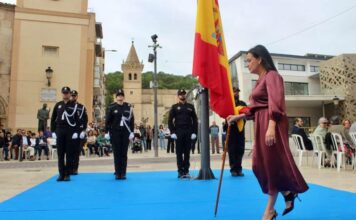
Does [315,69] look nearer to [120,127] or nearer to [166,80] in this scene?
[120,127]

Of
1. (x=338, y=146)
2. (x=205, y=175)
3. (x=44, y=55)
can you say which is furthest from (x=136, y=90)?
(x=205, y=175)

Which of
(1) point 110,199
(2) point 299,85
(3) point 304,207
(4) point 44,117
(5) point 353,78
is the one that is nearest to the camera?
(3) point 304,207

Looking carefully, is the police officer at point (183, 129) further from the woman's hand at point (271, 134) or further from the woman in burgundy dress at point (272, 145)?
the woman's hand at point (271, 134)

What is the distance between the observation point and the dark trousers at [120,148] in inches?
284

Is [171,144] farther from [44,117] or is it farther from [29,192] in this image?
[29,192]

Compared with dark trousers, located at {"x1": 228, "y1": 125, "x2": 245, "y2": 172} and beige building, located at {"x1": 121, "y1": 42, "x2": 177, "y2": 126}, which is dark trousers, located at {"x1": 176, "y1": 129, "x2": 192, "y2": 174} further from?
beige building, located at {"x1": 121, "y1": 42, "x2": 177, "y2": 126}


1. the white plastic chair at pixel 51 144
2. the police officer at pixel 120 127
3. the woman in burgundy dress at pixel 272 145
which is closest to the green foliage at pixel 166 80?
the white plastic chair at pixel 51 144

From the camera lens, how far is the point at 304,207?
3.97 meters

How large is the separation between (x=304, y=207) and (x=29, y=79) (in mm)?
21987

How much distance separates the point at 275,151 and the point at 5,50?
2332 cm

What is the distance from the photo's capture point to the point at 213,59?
6.09 meters

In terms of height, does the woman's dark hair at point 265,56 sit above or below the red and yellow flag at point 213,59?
below

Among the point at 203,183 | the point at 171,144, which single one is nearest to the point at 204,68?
the point at 203,183

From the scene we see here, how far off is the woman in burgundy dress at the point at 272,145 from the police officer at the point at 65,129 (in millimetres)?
4965
